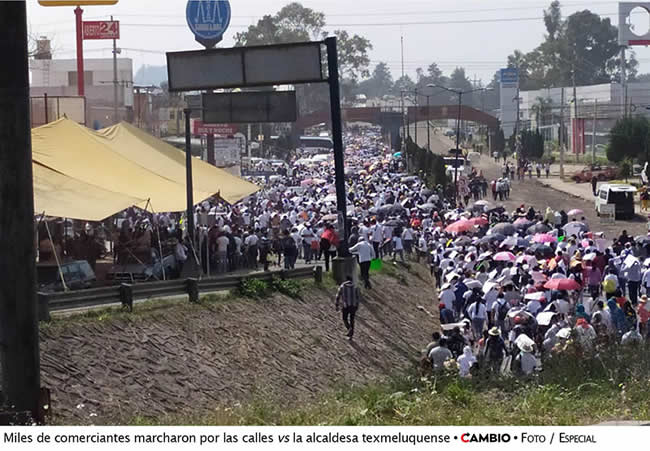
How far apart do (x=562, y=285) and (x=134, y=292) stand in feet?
28.6

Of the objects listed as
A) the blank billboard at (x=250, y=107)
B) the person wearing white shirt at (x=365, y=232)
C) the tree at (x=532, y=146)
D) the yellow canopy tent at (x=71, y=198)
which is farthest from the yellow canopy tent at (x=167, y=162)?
the tree at (x=532, y=146)

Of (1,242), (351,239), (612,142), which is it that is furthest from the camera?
(612,142)

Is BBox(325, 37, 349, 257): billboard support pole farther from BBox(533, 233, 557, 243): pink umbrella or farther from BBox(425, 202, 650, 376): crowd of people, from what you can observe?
BBox(533, 233, 557, 243): pink umbrella

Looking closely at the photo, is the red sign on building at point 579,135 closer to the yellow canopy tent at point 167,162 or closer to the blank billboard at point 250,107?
the yellow canopy tent at point 167,162

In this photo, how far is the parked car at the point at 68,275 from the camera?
73.3ft

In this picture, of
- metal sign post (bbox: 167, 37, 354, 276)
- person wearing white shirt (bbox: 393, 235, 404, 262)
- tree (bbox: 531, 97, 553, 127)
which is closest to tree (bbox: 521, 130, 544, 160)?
tree (bbox: 531, 97, 553, 127)

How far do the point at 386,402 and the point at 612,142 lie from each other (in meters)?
75.0

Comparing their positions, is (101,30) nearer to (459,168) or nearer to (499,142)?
(459,168)

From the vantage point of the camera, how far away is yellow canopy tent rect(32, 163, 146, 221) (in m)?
21.9

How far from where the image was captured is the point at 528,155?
105 m

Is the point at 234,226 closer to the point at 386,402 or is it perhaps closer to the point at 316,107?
the point at 386,402

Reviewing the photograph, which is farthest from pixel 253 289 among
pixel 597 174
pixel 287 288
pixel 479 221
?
pixel 597 174

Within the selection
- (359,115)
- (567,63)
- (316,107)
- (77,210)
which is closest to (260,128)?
(359,115)

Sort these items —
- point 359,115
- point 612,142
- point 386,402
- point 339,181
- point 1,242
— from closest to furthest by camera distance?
point 1,242 < point 386,402 < point 339,181 < point 612,142 < point 359,115
